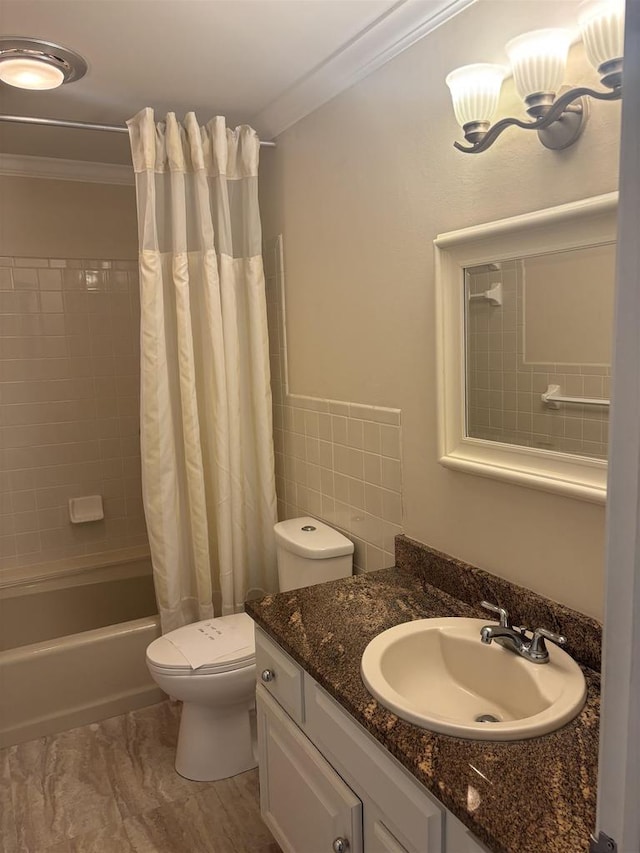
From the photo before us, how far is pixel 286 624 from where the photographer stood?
1.66 metres

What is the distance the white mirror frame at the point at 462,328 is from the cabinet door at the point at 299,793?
2.60 ft

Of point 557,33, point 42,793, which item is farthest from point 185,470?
point 557,33

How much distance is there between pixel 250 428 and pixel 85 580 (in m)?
1.32

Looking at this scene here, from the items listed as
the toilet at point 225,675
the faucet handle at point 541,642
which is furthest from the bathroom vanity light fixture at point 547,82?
the toilet at point 225,675

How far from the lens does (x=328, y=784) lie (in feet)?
4.80

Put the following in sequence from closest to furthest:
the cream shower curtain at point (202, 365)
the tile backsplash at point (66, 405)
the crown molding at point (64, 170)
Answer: the cream shower curtain at point (202, 365) → the crown molding at point (64, 170) → the tile backsplash at point (66, 405)

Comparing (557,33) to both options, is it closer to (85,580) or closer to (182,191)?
(182,191)

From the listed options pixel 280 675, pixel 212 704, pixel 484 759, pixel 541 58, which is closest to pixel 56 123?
pixel 541 58

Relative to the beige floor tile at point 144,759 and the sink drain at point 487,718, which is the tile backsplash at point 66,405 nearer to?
the beige floor tile at point 144,759

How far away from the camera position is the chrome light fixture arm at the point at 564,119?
124cm

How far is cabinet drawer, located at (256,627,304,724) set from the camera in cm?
159

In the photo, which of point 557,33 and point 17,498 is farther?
point 17,498

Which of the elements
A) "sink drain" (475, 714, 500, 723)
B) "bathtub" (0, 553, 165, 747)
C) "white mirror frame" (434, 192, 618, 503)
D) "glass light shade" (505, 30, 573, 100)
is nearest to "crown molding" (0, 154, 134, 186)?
Result: "bathtub" (0, 553, 165, 747)

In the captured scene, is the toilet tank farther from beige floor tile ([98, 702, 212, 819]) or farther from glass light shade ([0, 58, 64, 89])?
glass light shade ([0, 58, 64, 89])
